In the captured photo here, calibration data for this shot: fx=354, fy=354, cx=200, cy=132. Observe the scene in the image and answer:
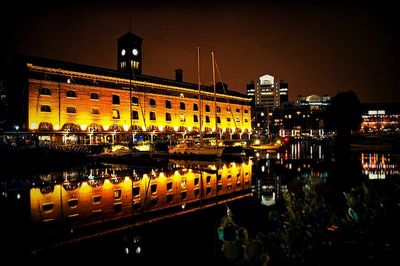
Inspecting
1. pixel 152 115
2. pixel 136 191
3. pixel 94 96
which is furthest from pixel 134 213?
pixel 152 115

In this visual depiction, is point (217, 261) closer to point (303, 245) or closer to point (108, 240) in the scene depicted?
point (108, 240)

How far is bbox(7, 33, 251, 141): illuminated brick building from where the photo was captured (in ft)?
157

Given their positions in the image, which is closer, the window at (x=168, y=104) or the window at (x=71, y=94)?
the window at (x=71, y=94)

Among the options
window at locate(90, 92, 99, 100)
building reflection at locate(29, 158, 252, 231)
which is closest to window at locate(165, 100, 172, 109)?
window at locate(90, 92, 99, 100)

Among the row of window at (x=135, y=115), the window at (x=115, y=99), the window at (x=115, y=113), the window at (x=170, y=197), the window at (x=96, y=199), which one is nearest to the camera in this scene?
the window at (x=96, y=199)

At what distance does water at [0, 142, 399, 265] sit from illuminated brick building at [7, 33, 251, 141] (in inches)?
1055

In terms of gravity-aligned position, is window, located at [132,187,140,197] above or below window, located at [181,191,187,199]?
above

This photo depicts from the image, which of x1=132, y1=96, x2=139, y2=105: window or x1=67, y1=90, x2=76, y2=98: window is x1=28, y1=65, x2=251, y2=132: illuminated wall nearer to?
x1=67, y1=90, x2=76, y2=98: window

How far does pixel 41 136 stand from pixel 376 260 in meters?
49.4

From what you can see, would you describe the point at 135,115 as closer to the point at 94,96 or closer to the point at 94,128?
the point at 94,96

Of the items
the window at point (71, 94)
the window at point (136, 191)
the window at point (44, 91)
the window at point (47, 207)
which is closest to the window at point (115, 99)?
the window at point (71, 94)

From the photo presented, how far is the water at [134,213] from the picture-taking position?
9281 millimetres

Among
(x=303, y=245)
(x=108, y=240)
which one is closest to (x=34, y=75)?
(x=108, y=240)

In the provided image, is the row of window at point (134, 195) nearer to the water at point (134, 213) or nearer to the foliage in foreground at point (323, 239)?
the water at point (134, 213)
